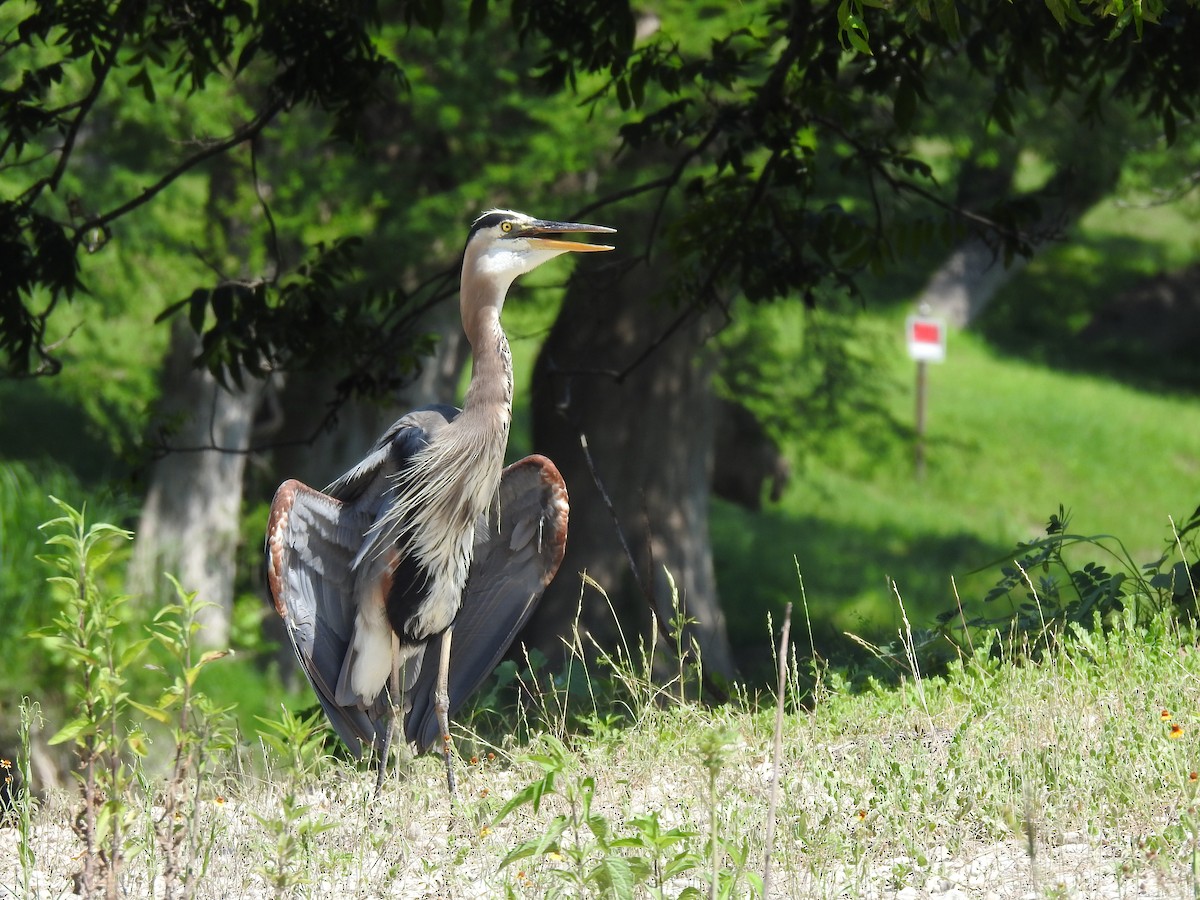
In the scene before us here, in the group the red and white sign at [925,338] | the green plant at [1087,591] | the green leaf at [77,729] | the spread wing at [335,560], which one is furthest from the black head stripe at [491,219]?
the red and white sign at [925,338]

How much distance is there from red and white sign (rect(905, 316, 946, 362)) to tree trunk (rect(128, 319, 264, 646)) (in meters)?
8.61

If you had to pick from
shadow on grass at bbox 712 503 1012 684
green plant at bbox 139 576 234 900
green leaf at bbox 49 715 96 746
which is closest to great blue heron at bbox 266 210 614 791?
green plant at bbox 139 576 234 900

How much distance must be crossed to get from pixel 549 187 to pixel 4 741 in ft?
21.3

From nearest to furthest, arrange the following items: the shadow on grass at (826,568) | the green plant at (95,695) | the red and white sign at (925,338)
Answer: the green plant at (95,695) → the shadow on grass at (826,568) → the red and white sign at (925,338)

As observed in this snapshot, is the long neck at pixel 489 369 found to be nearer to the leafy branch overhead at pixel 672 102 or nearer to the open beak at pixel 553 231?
the open beak at pixel 553 231

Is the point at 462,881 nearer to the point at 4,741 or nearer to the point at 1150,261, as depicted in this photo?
the point at 4,741

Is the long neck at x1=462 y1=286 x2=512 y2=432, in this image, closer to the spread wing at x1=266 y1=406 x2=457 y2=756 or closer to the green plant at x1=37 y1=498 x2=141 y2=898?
the spread wing at x1=266 y1=406 x2=457 y2=756

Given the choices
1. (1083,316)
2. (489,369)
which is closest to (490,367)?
(489,369)

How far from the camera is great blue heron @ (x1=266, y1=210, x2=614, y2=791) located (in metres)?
5.85

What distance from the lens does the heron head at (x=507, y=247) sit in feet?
19.3

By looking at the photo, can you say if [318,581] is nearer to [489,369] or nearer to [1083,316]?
[489,369]

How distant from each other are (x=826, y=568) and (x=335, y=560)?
12841mm

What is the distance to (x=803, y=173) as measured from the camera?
634cm

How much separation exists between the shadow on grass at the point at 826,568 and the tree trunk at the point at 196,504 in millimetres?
5438
